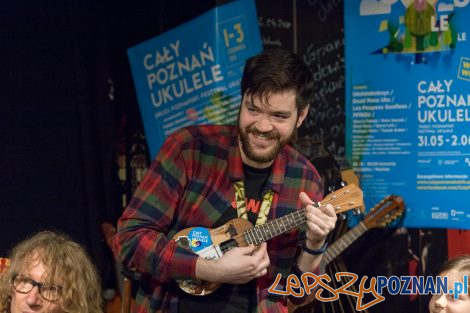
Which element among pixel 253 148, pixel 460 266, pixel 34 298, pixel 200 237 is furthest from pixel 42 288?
pixel 460 266

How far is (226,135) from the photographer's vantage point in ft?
9.13

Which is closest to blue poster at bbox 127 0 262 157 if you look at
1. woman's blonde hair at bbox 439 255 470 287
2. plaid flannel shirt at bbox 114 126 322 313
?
plaid flannel shirt at bbox 114 126 322 313

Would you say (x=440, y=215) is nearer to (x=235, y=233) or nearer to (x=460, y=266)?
(x=460, y=266)

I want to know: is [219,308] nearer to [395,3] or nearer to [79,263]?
[79,263]

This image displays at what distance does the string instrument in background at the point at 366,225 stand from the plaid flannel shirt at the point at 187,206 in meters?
0.63

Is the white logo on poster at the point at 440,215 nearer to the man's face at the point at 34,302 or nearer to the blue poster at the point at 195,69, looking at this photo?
the blue poster at the point at 195,69

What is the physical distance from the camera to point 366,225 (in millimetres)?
3445

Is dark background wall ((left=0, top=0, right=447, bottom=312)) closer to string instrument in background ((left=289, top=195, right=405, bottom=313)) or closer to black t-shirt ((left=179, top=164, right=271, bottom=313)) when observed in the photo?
string instrument in background ((left=289, top=195, right=405, bottom=313))

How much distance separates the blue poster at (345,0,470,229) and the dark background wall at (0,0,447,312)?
3.6 inches

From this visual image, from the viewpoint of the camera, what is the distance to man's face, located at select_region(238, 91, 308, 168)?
2611 mm

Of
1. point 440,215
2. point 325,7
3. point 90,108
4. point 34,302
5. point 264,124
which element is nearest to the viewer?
point 34,302

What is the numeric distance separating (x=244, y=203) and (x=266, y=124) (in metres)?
0.30

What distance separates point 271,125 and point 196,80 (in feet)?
3.82

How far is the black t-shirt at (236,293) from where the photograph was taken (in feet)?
8.64
